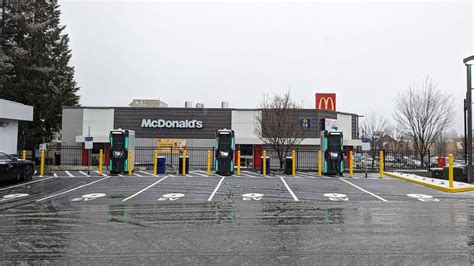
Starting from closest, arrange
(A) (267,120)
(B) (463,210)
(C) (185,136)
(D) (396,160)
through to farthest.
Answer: (B) (463,210), (A) (267,120), (D) (396,160), (C) (185,136)

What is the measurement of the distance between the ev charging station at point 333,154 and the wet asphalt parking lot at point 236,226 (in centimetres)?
586

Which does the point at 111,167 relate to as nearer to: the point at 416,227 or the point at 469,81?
the point at 416,227

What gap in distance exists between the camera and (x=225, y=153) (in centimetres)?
2003

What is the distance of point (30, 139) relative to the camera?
35812 millimetres

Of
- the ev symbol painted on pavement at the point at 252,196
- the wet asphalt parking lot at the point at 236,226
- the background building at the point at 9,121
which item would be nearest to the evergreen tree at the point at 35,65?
the background building at the point at 9,121

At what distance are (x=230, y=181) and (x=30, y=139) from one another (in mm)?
27749

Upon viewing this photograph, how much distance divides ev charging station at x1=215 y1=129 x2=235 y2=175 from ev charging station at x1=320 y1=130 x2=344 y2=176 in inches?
211

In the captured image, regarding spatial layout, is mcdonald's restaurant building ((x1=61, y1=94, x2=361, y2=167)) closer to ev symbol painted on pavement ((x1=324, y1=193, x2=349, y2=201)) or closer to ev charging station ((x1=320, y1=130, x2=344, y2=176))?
ev charging station ((x1=320, y1=130, x2=344, y2=176))

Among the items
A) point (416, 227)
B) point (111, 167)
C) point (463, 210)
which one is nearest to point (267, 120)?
point (111, 167)

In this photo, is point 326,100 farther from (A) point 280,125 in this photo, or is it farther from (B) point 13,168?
(B) point 13,168

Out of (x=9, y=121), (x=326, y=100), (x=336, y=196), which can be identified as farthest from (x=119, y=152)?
(x=326, y=100)

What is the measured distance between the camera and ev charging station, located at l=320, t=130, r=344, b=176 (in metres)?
20.3

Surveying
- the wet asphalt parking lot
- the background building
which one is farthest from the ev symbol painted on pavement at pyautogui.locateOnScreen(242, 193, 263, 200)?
the background building

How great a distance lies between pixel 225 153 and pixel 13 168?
10225mm
